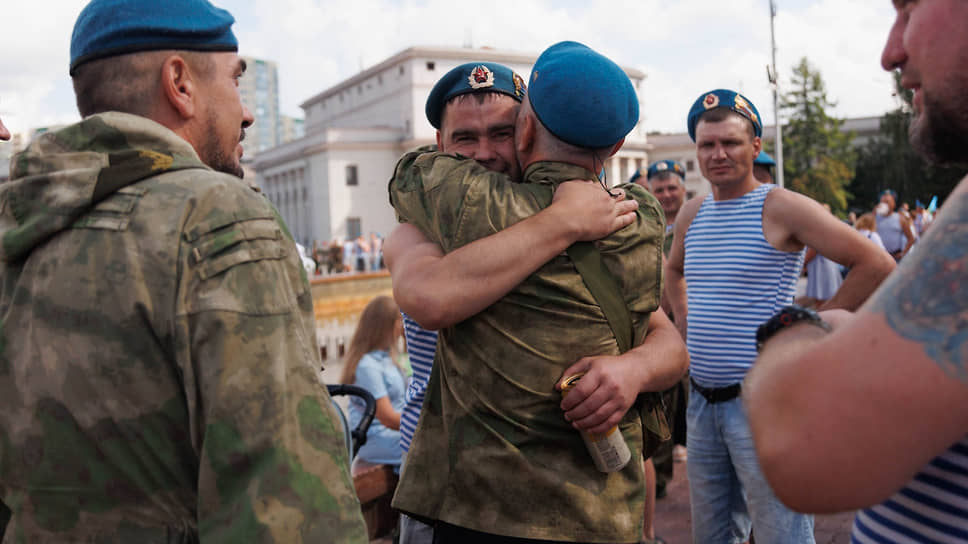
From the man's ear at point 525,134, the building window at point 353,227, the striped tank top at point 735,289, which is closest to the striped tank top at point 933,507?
the man's ear at point 525,134

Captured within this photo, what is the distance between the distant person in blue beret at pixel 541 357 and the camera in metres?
1.86

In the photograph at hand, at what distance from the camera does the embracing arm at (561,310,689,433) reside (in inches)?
72.3

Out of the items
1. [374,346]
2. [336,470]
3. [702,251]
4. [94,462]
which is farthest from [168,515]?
[374,346]

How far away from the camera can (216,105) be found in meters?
1.62

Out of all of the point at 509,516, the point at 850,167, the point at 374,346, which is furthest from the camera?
the point at 850,167

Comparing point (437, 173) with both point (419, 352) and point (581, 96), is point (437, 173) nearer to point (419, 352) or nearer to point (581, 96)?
point (581, 96)

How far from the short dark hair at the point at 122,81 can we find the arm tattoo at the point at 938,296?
1.40m

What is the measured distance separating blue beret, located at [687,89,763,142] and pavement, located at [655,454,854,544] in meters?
2.36

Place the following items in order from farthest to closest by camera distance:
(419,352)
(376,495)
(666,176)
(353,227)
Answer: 1. (353,227)
2. (666,176)
3. (376,495)
4. (419,352)

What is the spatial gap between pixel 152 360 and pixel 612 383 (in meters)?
1.07

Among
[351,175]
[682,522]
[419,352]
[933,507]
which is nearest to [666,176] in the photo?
[682,522]

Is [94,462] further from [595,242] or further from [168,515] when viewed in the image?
[595,242]

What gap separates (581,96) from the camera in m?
1.84

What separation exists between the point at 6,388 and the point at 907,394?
1.54m
